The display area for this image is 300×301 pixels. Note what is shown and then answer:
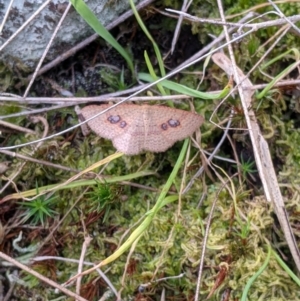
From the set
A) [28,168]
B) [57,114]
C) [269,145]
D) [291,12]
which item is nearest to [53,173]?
[28,168]

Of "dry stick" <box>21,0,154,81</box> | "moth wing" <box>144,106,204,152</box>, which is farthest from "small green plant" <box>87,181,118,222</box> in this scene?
"dry stick" <box>21,0,154,81</box>

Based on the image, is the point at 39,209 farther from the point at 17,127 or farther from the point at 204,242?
the point at 204,242

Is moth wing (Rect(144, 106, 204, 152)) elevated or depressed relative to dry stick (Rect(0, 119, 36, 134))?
depressed

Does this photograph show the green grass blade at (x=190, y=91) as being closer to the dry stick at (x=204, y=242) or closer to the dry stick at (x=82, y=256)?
the dry stick at (x=204, y=242)

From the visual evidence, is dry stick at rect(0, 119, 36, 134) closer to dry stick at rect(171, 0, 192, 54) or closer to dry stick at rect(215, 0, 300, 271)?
dry stick at rect(171, 0, 192, 54)

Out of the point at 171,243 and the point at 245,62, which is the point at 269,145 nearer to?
the point at 245,62

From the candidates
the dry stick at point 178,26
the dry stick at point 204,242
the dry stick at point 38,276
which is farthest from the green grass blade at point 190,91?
the dry stick at point 38,276

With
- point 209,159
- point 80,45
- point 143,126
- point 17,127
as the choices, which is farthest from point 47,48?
point 209,159
